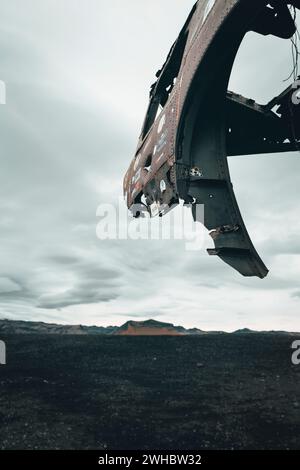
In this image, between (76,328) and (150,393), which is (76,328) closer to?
(76,328)

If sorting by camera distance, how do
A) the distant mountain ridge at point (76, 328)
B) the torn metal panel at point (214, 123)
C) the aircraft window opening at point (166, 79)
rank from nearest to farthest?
the torn metal panel at point (214, 123)
the aircraft window opening at point (166, 79)
the distant mountain ridge at point (76, 328)

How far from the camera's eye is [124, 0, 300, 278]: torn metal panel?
400cm

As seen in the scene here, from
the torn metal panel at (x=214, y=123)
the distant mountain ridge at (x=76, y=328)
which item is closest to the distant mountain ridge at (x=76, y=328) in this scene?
the distant mountain ridge at (x=76, y=328)

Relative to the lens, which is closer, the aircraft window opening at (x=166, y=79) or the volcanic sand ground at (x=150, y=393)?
the volcanic sand ground at (x=150, y=393)

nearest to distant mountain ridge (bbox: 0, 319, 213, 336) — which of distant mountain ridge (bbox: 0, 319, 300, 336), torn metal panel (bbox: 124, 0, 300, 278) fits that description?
distant mountain ridge (bbox: 0, 319, 300, 336)

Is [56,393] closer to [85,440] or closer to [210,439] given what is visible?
[85,440]

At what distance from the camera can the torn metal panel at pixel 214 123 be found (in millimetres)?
3998
